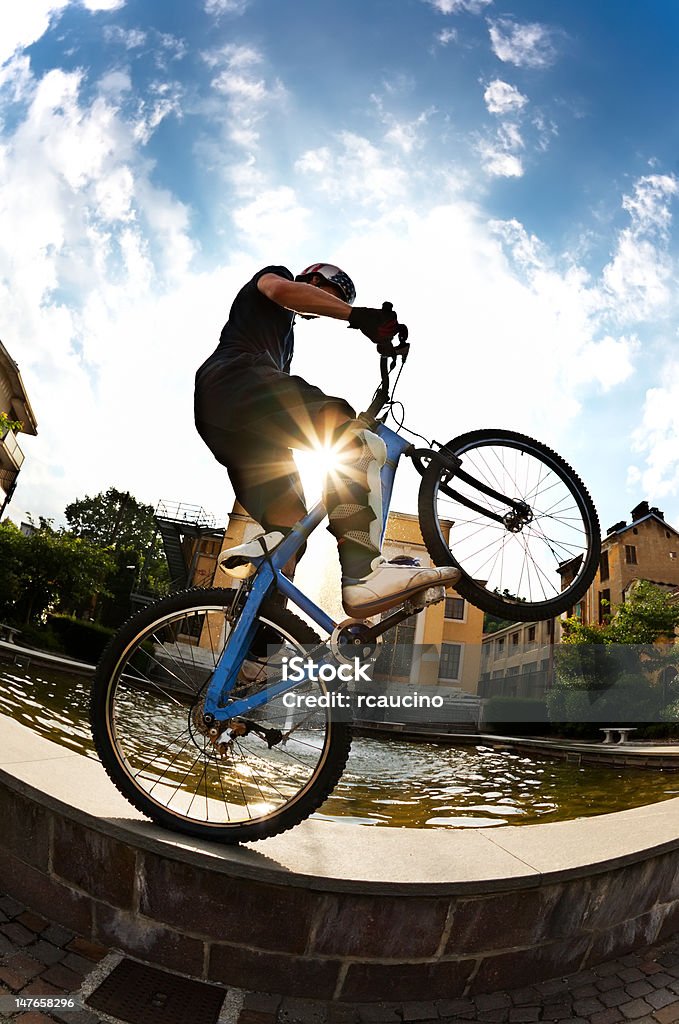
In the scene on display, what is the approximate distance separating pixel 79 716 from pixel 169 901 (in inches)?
185

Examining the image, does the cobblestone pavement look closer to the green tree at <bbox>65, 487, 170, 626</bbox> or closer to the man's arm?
the man's arm

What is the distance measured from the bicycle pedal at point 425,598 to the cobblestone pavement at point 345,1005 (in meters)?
1.47

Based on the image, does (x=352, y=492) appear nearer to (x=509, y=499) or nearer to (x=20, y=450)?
(x=509, y=499)

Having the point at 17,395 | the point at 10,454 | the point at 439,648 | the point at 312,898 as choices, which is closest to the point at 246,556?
the point at 312,898

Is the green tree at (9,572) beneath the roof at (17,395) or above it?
beneath

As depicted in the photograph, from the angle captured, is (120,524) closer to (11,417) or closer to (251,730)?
(11,417)

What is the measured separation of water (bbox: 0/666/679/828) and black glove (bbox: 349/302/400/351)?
3.20m

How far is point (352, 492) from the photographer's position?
2426 millimetres

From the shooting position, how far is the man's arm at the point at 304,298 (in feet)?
7.66

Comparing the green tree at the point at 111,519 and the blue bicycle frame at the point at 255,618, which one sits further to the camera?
the green tree at the point at 111,519

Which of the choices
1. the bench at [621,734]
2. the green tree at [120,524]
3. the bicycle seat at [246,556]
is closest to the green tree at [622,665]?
the bench at [621,734]

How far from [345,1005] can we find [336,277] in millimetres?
2967

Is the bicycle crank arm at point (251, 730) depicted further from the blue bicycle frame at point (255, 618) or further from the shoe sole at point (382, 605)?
the shoe sole at point (382, 605)

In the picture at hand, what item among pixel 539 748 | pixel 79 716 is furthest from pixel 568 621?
pixel 79 716
